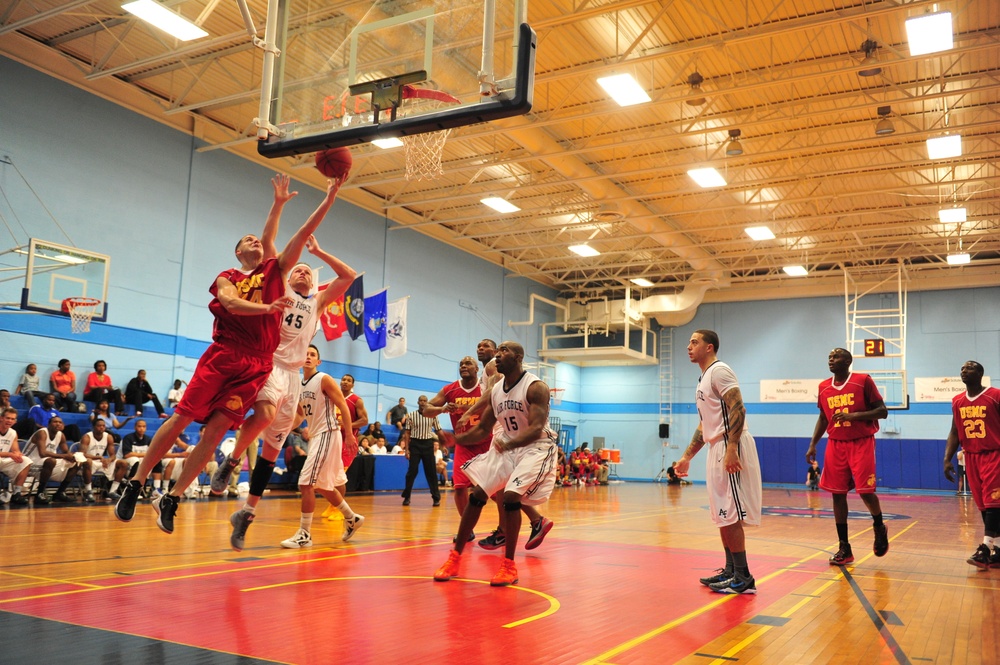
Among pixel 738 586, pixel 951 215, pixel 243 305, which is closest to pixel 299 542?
pixel 243 305

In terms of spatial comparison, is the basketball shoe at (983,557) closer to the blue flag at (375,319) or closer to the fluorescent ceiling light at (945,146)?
the fluorescent ceiling light at (945,146)

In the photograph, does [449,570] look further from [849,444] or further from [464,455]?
[849,444]

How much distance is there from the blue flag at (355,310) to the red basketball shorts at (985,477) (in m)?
14.9

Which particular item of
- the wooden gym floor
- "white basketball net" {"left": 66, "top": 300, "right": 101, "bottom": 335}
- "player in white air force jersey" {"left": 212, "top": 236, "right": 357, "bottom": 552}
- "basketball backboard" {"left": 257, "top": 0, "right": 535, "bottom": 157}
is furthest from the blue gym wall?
"player in white air force jersey" {"left": 212, "top": 236, "right": 357, "bottom": 552}

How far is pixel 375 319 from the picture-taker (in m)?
20.5

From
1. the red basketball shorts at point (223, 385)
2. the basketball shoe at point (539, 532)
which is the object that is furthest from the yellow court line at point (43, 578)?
the basketball shoe at point (539, 532)

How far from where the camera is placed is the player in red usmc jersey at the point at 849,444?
7004 millimetres

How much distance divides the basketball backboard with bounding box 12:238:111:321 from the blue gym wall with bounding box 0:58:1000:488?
128cm

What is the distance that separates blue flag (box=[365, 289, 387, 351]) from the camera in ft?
66.7

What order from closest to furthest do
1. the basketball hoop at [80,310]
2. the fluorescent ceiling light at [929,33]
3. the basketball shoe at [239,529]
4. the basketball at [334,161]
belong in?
the basketball at [334,161], the basketball shoe at [239,529], the fluorescent ceiling light at [929,33], the basketball hoop at [80,310]

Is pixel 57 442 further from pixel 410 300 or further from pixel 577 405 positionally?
pixel 577 405

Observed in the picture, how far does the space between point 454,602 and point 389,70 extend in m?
4.22

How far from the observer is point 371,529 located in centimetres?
911

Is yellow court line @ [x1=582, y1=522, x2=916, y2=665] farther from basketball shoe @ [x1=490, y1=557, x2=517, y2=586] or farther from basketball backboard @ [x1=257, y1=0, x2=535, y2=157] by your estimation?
basketball backboard @ [x1=257, y1=0, x2=535, y2=157]
